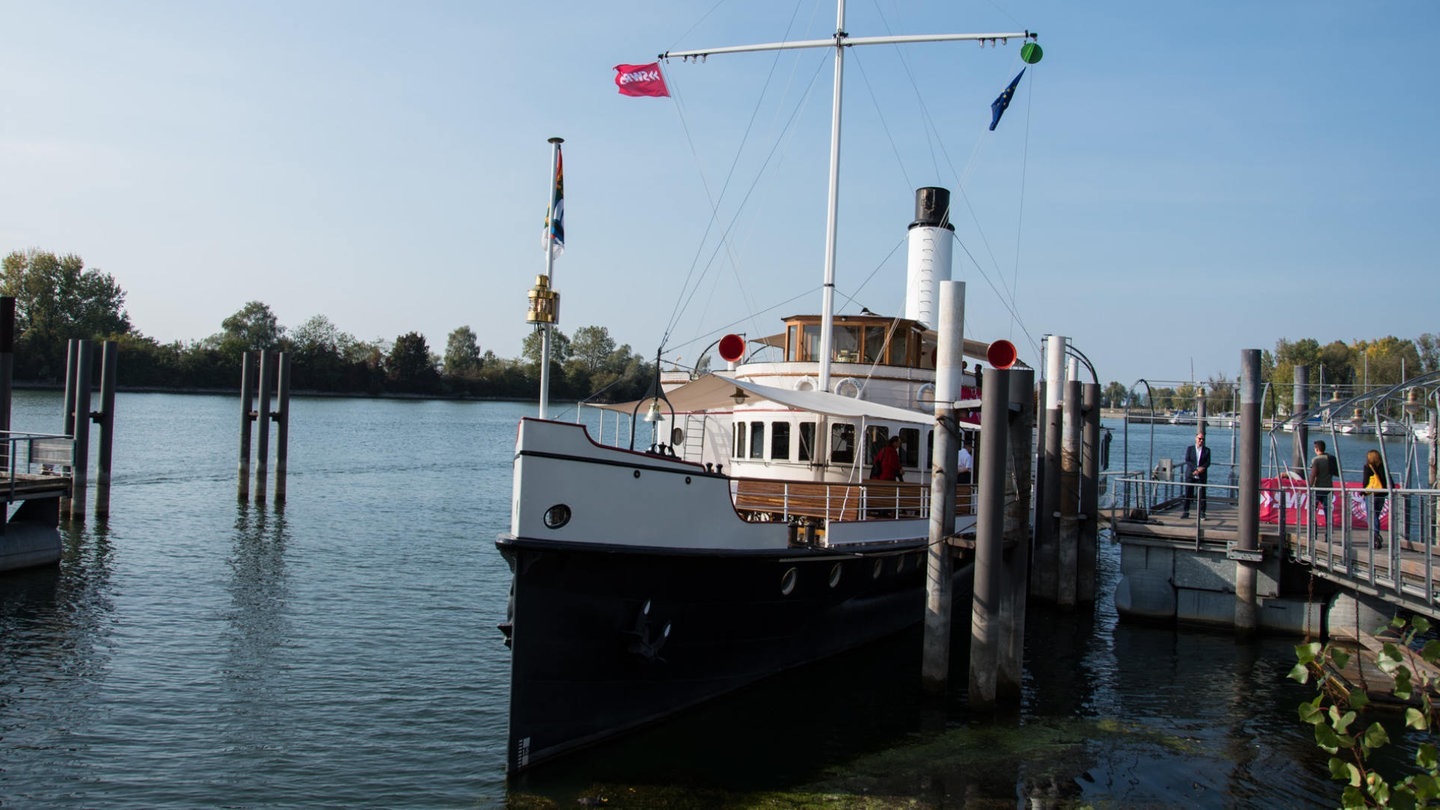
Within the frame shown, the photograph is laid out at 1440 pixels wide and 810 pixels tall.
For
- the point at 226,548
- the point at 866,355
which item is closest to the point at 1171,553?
the point at 866,355

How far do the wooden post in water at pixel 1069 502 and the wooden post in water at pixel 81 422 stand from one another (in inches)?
785

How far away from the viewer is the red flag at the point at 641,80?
14742mm

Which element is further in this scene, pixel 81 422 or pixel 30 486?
pixel 81 422

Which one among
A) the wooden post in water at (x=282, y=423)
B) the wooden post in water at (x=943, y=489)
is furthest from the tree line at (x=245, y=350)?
the wooden post in water at (x=943, y=489)

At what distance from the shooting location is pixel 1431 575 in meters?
10.8

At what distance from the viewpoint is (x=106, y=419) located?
23.8m

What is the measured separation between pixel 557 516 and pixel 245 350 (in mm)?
93659

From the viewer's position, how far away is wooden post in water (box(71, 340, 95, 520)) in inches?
861

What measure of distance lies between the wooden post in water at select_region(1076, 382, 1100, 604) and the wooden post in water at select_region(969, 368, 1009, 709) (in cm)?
642

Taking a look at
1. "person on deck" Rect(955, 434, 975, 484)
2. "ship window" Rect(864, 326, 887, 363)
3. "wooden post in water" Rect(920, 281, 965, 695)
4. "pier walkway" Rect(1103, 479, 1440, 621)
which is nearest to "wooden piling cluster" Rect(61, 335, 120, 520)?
"ship window" Rect(864, 326, 887, 363)

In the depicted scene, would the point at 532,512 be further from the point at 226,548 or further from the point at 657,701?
the point at 226,548

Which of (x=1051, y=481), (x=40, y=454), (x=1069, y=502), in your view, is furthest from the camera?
(x=40, y=454)

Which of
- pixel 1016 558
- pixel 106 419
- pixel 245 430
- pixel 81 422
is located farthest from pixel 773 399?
pixel 245 430

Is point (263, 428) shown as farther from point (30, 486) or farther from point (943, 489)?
point (943, 489)
